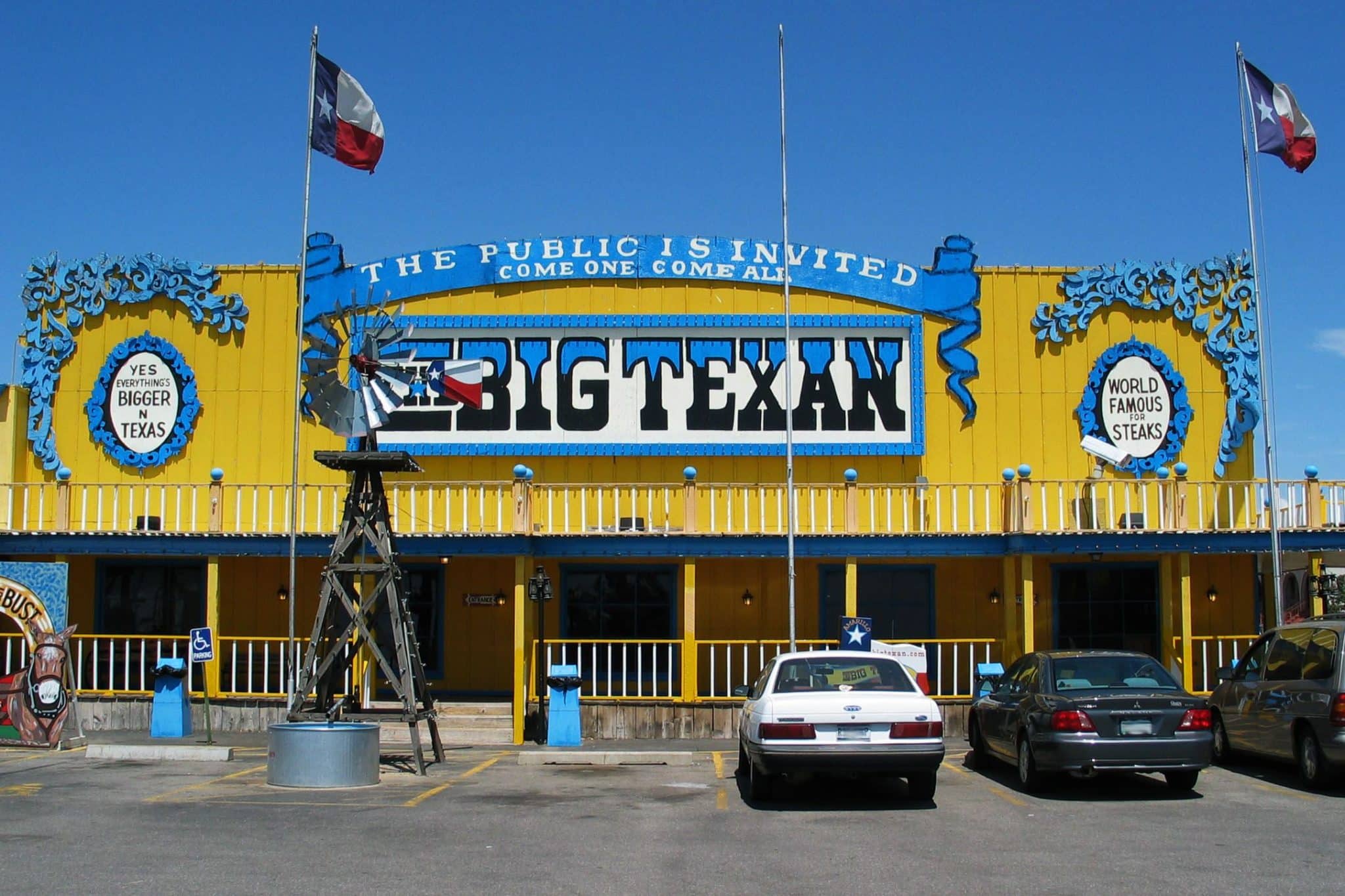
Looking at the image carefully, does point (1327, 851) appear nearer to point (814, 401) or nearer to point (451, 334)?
point (814, 401)

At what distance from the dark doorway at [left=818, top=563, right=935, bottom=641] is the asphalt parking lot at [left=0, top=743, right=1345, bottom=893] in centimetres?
643

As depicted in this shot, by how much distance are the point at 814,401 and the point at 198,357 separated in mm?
9865

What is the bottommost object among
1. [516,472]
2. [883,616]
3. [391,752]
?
[391,752]

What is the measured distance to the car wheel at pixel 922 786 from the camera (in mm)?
12578

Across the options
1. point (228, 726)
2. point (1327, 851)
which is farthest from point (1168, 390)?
point (228, 726)

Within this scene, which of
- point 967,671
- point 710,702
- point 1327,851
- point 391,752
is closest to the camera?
point 1327,851

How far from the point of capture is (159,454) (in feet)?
72.7

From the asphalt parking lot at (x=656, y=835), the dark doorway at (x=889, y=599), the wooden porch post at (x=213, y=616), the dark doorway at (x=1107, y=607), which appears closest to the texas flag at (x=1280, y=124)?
the dark doorway at (x=1107, y=607)

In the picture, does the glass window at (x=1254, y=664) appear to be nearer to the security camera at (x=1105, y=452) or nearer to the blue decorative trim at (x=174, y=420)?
the security camera at (x=1105, y=452)

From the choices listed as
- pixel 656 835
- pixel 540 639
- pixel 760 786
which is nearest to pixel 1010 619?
pixel 540 639

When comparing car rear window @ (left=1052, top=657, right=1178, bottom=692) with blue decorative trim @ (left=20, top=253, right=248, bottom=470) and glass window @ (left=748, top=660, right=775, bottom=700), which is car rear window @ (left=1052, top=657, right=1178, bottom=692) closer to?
glass window @ (left=748, top=660, right=775, bottom=700)

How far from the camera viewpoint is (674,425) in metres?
21.7

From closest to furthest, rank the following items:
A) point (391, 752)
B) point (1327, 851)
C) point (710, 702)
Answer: point (1327, 851), point (391, 752), point (710, 702)

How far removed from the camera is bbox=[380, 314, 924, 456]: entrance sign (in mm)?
21656
